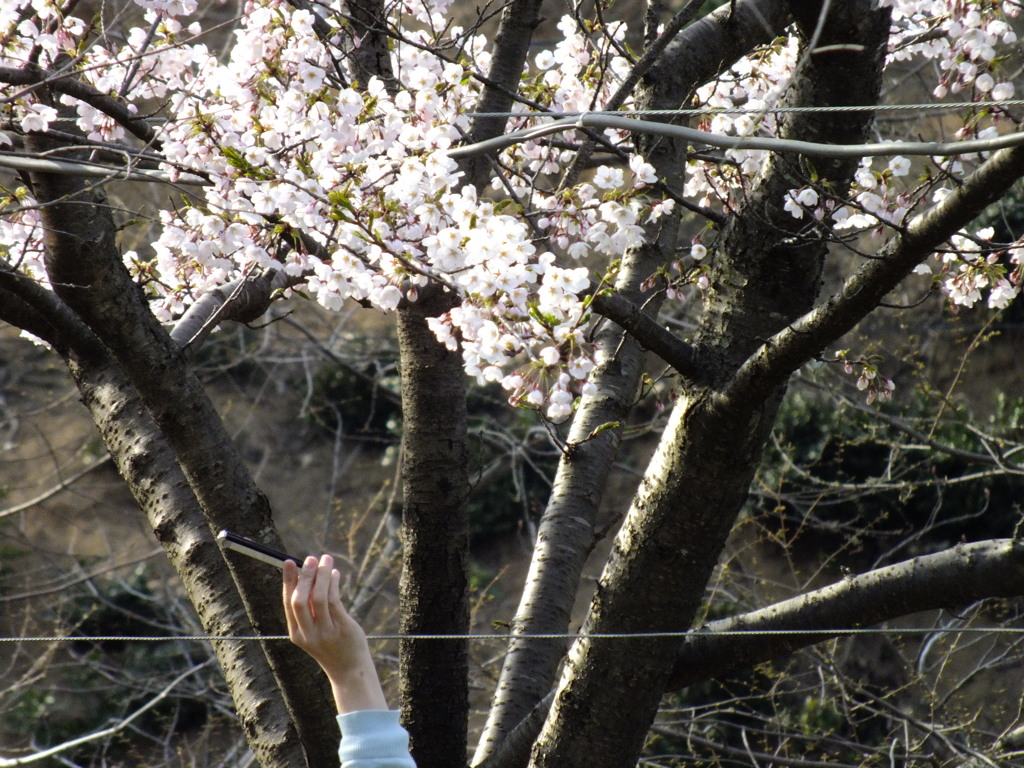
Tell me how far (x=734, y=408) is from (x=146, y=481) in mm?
1636

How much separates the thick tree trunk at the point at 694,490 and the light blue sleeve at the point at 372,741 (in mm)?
979

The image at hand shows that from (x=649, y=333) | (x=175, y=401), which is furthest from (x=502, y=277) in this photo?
(x=175, y=401)

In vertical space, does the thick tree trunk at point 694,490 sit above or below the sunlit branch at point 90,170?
below

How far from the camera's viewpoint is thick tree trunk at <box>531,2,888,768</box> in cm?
209

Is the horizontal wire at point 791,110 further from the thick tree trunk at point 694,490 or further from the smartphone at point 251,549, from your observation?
the smartphone at point 251,549

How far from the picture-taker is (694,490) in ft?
6.91

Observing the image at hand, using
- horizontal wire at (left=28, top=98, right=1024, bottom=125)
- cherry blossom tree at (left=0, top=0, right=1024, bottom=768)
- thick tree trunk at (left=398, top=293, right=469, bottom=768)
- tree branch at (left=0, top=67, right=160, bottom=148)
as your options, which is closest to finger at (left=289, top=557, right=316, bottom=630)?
cherry blossom tree at (left=0, top=0, right=1024, bottom=768)

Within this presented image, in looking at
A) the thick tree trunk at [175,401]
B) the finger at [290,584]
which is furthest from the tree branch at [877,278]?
the thick tree trunk at [175,401]

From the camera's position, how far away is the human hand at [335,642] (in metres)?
1.32

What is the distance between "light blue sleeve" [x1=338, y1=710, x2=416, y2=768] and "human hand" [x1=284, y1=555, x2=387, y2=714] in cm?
2

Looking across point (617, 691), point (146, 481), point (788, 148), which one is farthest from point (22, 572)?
point (788, 148)

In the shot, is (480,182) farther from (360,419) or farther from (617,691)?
(360,419)

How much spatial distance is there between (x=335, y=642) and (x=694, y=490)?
3.34ft

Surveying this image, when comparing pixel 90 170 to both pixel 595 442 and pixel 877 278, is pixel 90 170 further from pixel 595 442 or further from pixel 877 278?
pixel 595 442
